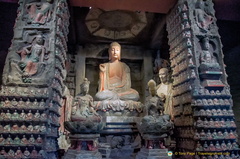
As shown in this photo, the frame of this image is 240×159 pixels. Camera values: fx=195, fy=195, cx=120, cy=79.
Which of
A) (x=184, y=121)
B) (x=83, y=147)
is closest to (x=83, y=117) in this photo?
(x=83, y=147)

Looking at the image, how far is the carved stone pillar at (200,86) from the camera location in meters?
3.67

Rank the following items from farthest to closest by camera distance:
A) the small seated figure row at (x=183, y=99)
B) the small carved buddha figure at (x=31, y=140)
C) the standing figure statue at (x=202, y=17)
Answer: the standing figure statue at (x=202, y=17) < the small seated figure row at (x=183, y=99) < the small carved buddha figure at (x=31, y=140)

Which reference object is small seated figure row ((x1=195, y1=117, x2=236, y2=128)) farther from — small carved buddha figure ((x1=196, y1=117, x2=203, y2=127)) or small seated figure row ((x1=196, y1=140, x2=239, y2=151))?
small seated figure row ((x1=196, y1=140, x2=239, y2=151))

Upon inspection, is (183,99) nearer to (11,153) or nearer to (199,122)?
(199,122)

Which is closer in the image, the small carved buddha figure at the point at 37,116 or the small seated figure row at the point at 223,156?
the small carved buddha figure at the point at 37,116

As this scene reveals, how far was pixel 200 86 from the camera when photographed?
3.94 metres

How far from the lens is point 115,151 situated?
4.65 m

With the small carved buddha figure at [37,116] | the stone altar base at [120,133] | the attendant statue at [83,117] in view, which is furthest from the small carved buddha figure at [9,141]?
the stone altar base at [120,133]

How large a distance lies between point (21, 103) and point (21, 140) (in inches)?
24.3

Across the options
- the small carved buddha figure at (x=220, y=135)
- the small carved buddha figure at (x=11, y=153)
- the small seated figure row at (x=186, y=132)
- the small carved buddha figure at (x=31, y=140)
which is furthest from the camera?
the small seated figure row at (x=186, y=132)

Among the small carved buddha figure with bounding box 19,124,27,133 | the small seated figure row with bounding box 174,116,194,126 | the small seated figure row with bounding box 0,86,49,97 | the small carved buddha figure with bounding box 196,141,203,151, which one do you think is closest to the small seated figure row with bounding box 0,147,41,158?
the small carved buddha figure with bounding box 19,124,27,133

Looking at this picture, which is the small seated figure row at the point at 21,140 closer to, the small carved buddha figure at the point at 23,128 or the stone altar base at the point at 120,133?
the small carved buddha figure at the point at 23,128

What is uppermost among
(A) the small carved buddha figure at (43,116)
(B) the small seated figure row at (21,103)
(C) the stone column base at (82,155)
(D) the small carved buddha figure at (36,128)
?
(B) the small seated figure row at (21,103)

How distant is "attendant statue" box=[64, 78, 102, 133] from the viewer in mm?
3639
